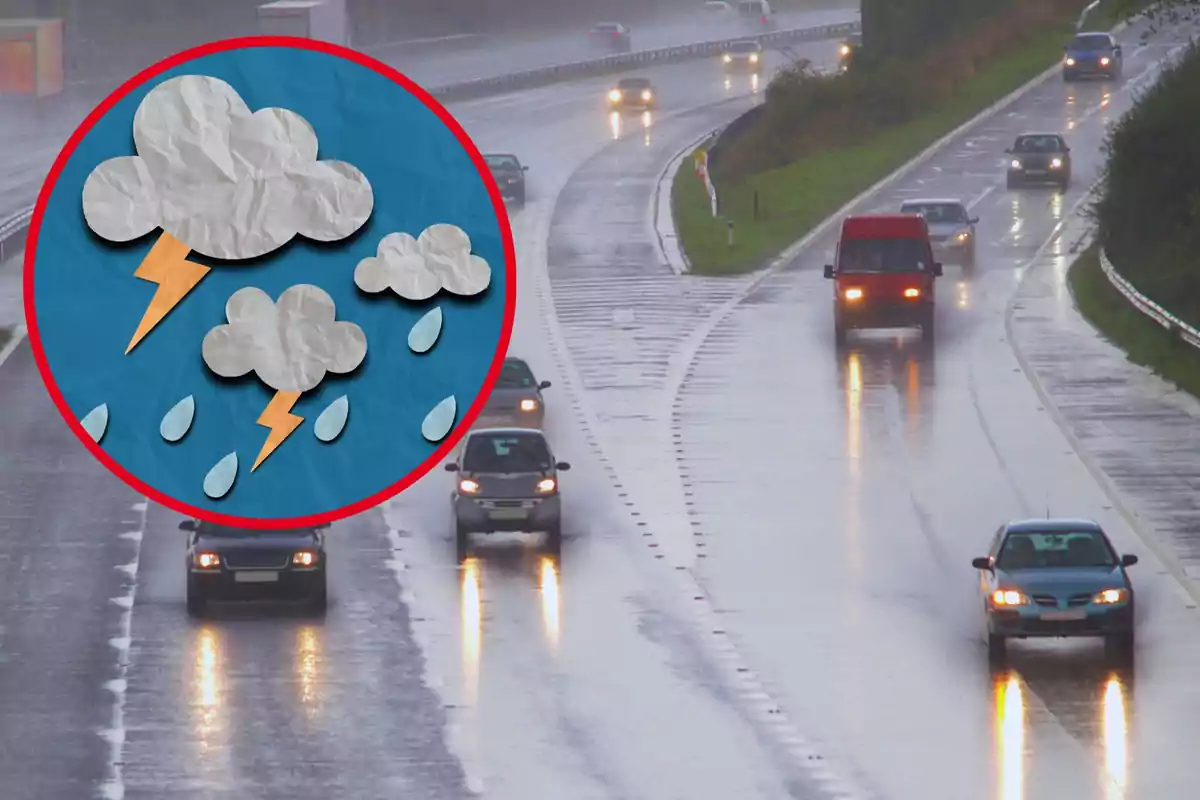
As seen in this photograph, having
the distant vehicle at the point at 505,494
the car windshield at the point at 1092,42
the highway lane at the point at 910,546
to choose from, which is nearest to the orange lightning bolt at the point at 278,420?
the highway lane at the point at 910,546

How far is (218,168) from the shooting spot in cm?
1717

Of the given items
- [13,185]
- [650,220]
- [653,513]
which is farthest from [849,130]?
[653,513]

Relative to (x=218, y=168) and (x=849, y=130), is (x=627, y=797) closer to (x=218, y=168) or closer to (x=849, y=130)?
(x=218, y=168)

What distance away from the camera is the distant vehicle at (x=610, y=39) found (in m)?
132

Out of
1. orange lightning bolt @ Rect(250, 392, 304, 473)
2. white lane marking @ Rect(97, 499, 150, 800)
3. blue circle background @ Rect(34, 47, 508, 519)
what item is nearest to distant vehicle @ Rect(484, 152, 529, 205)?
white lane marking @ Rect(97, 499, 150, 800)

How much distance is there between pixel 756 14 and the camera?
484 feet

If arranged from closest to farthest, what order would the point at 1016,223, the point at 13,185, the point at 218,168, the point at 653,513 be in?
the point at 218,168 < the point at 653,513 < the point at 1016,223 < the point at 13,185

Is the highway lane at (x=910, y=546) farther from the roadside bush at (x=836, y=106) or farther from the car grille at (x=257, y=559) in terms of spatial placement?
the roadside bush at (x=836, y=106)

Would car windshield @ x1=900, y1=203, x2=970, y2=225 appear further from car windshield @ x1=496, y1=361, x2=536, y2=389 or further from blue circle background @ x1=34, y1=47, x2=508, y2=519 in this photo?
blue circle background @ x1=34, y1=47, x2=508, y2=519

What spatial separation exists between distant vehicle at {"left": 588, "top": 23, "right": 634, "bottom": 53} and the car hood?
104 meters

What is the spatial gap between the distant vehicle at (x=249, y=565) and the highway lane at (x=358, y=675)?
Answer: 35 cm

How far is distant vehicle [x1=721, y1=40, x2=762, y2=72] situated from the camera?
125 m

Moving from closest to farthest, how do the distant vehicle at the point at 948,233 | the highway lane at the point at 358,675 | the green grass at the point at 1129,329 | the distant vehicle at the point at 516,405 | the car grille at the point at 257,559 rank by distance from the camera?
1. the highway lane at the point at 358,675
2. the car grille at the point at 257,559
3. the distant vehicle at the point at 516,405
4. the green grass at the point at 1129,329
5. the distant vehicle at the point at 948,233

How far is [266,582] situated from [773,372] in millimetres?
21733
